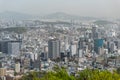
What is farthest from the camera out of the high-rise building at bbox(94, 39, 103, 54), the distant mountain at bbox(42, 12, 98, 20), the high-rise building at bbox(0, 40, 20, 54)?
the distant mountain at bbox(42, 12, 98, 20)

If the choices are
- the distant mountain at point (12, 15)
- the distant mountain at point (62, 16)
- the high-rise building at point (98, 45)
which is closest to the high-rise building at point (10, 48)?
the high-rise building at point (98, 45)

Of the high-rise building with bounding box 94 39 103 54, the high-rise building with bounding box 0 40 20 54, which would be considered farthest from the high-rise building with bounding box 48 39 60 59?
the high-rise building with bounding box 94 39 103 54

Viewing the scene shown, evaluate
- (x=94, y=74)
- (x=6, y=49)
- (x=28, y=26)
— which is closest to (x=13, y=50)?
(x=6, y=49)

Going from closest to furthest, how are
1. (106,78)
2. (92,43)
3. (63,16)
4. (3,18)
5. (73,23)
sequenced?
(106,78) < (92,43) < (73,23) < (3,18) < (63,16)

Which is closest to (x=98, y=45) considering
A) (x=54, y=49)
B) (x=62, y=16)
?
(x=54, y=49)

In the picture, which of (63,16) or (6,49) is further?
(63,16)

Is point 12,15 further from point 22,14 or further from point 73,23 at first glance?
point 73,23

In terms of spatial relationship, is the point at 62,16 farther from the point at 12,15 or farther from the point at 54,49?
the point at 54,49

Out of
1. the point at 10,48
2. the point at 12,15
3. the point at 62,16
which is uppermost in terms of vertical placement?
the point at 12,15

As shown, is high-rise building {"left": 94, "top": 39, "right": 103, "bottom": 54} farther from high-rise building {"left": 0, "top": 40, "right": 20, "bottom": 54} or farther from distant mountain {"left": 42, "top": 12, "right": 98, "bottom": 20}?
distant mountain {"left": 42, "top": 12, "right": 98, "bottom": 20}

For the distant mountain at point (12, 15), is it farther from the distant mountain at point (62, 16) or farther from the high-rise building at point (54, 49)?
the high-rise building at point (54, 49)

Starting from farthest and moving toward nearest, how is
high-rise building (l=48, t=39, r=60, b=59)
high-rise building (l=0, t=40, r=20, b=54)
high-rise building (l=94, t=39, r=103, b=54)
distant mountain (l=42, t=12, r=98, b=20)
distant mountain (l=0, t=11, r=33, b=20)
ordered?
distant mountain (l=42, t=12, r=98, b=20) → distant mountain (l=0, t=11, r=33, b=20) → high-rise building (l=94, t=39, r=103, b=54) → high-rise building (l=0, t=40, r=20, b=54) → high-rise building (l=48, t=39, r=60, b=59)
